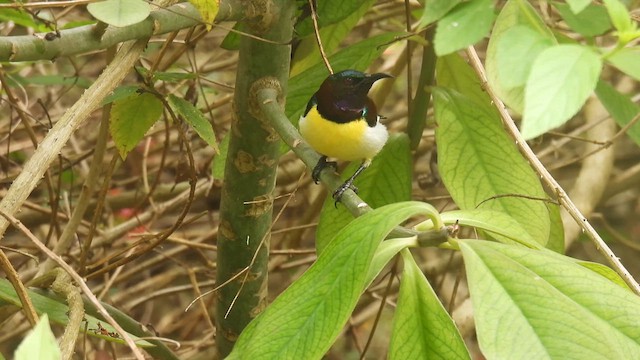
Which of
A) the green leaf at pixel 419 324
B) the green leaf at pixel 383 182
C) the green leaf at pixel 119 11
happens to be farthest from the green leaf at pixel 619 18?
the green leaf at pixel 383 182

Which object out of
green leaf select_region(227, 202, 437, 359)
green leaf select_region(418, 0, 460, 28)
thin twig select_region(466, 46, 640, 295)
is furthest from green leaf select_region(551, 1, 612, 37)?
green leaf select_region(227, 202, 437, 359)

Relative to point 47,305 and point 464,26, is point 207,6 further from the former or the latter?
point 47,305

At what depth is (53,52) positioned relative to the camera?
716 millimetres

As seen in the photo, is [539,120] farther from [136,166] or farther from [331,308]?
[136,166]

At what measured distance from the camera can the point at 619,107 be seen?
1107mm

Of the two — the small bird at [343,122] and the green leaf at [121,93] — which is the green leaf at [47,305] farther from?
the small bird at [343,122]

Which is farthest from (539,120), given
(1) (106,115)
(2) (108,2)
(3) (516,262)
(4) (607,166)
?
(4) (607,166)

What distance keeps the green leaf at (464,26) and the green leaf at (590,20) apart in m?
0.26

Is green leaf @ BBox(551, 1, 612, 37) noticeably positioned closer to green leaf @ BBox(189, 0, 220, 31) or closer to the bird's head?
the bird's head

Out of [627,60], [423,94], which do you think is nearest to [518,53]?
[627,60]

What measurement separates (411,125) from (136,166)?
1278mm

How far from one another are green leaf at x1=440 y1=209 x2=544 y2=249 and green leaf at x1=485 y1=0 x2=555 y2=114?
102 mm

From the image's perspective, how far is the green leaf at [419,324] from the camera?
70 centimetres

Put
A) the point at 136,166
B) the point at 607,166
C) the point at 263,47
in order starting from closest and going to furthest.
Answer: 1. the point at 263,47
2. the point at 607,166
3. the point at 136,166
